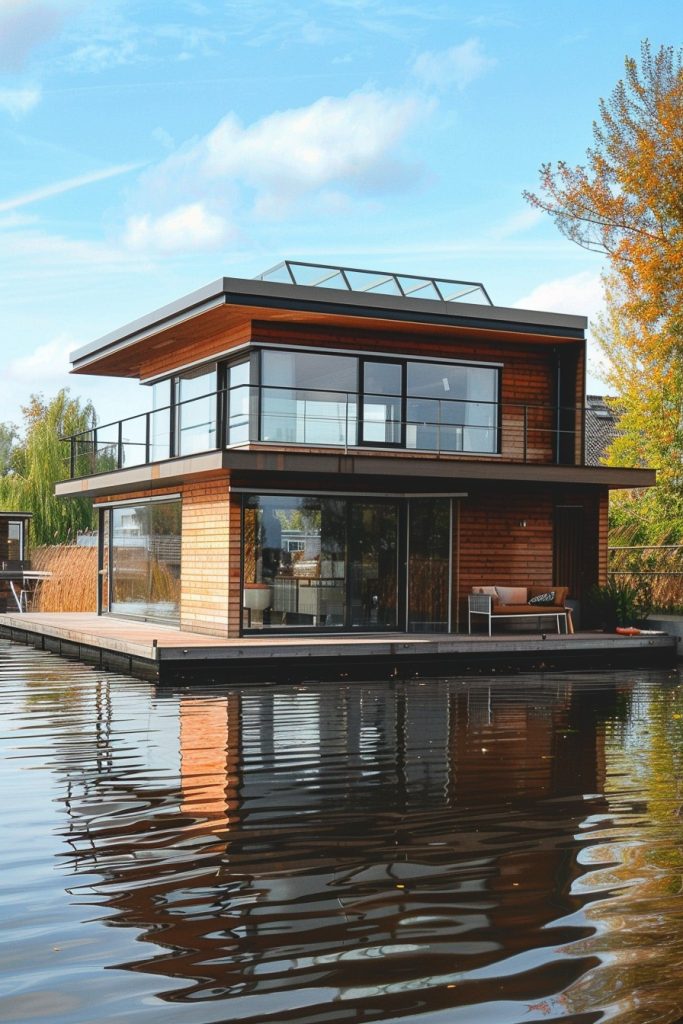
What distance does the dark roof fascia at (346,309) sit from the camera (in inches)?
634

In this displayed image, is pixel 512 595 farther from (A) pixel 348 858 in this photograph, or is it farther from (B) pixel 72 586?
(A) pixel 348 858

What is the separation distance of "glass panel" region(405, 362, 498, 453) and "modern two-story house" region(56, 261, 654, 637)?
29mm

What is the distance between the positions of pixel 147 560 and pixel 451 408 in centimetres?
611

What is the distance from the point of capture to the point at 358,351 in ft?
58.0

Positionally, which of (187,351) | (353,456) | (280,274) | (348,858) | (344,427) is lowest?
(348,858)

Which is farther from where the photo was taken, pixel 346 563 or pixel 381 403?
pixel 381 403

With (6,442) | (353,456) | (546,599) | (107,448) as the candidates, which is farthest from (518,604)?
(6,442)

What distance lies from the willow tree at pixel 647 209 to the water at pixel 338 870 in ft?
45.5

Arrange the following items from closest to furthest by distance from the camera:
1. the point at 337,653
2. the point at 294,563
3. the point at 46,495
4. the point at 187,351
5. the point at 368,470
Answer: the point at 337,653, the point at 368,470, the point at 294,563, the point at 187,351, the point at 46,495

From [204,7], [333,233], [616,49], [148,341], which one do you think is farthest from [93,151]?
[616,49]

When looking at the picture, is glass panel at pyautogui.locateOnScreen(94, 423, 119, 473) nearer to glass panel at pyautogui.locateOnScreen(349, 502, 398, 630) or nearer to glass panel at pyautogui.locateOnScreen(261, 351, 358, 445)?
glass panel at pyautogui.locateOnScreen(261, 351, 358, 445)

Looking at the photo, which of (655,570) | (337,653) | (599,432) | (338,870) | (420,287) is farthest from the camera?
(599,432)

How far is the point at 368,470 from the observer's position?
16141mm

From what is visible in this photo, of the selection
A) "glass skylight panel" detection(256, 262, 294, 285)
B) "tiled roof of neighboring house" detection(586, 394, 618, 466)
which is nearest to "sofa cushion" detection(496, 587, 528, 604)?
"glass skylight panel" detection(256, 262, 294, 285)
